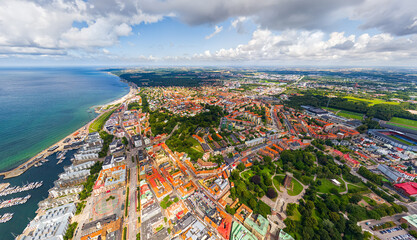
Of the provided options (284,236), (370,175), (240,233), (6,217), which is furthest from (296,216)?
(6,217)

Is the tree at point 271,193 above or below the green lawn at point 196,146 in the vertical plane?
below

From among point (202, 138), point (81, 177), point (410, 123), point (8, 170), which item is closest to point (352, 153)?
point (202, 138)

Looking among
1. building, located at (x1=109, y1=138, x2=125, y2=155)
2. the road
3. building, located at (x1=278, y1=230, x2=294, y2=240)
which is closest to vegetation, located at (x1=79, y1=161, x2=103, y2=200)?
building, located at (x1=109, y1=138, x2=125, y2=155)

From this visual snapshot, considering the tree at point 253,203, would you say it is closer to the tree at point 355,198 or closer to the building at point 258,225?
the building at point 258,225

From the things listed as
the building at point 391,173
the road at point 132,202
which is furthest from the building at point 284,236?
the building at point 391,173

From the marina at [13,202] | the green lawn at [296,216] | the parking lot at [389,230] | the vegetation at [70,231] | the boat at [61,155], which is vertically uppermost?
the boat at [61,155]

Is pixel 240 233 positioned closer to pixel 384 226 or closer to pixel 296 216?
pixel 296 216

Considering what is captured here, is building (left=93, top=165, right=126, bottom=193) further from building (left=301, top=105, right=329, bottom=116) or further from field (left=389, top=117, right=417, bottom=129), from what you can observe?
field (left=389, top=117, right=417, bottom=129)

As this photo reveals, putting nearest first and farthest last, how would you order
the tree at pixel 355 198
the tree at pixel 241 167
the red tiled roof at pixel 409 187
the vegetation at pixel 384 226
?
the vegetation at pixel 384 226 → the tree at pixel 355 198 → the red tiled roof at pixel 409 187 → the tree at pixel 241 167
